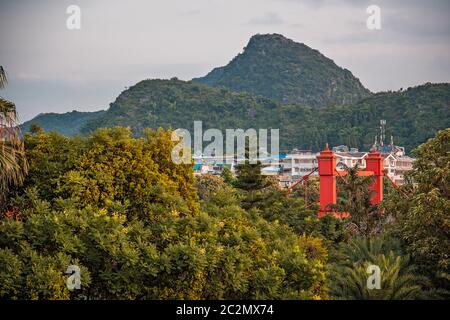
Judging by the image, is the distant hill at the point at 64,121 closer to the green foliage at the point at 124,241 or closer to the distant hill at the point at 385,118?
the distant hill at the point at 385,118

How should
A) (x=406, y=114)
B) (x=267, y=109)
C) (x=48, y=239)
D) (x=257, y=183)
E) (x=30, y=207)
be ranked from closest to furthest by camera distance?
(x=48, y=239), (x=30, y=207), (x=257, y=183), (x=406, y=114), (x=267, y=109)

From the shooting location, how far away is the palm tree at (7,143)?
1441 cm

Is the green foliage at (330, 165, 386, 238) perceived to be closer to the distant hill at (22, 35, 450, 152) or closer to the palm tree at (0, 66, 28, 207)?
the palm tree at (0, 66, 28, 207)

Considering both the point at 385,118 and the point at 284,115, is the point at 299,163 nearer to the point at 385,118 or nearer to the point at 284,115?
the point at 385,118

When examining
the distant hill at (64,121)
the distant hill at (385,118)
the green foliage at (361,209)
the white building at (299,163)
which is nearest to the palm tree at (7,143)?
the green foliage at (361,209)

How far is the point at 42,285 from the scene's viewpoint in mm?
12172

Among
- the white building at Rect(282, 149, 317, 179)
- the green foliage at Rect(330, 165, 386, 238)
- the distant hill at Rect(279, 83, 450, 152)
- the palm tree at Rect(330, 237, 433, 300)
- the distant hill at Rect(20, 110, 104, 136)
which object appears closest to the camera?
the palm tree at Rect(330, 237, 433, 300)

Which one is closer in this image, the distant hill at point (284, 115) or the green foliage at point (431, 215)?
the green foliage at point (431, 215)

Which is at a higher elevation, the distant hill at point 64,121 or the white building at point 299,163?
the distant hill at point 64,121

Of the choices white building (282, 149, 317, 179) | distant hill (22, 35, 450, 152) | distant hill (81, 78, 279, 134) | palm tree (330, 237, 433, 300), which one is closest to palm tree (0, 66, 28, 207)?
palm tree (330, 237, 433, 300)

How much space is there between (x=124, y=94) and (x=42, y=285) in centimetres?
15563

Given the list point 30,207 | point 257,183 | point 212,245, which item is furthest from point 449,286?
point 257,183

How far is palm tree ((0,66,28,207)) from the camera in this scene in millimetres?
14414
